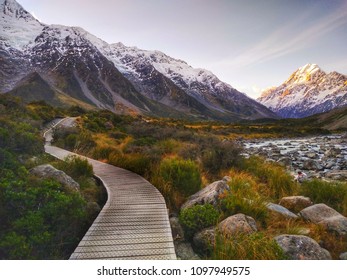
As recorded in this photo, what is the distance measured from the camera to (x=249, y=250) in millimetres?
4820

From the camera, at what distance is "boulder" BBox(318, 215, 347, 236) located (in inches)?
249

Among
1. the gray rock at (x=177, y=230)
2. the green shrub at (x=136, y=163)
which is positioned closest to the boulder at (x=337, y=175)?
the green shrub at (x=136, y=163)

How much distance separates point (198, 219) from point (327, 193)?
4.74 meters

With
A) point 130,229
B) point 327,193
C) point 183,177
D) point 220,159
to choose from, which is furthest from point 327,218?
point 220,159

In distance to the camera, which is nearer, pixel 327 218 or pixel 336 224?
pixel 336 224

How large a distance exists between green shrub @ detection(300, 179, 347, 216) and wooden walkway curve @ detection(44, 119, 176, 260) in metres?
4.57

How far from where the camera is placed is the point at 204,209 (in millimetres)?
6352

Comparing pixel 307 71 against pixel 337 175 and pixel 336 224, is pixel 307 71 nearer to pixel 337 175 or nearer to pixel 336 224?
pixel 337 175

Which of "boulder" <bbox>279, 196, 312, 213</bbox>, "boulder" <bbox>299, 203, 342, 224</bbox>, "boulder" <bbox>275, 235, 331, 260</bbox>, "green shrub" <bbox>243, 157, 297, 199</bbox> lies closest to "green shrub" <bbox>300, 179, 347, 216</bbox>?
"green shrub" <bbox>243, 157, 297, 199</bbox>

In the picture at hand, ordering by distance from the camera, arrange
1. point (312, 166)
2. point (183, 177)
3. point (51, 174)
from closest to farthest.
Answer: point (51, 174) → point (183, 177) → point (312, 166)

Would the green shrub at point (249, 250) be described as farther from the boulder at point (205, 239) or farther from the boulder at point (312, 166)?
the boulder at point (312, 166)

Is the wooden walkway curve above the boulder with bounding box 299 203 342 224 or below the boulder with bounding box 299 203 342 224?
below

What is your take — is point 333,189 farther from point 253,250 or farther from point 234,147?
point 253,250

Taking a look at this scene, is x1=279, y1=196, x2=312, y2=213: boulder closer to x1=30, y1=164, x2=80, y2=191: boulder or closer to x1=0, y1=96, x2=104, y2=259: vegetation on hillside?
x1=0, y1=96, x2=104, y2=259: vegetation on hillside
